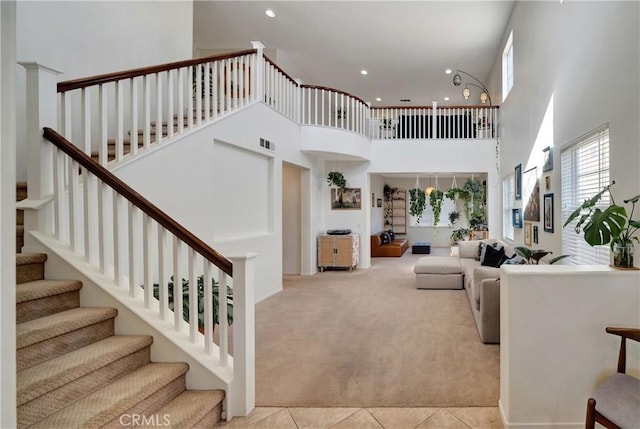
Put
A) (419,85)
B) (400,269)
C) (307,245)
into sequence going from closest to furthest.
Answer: (307,245)
(400,269)
(419,85)

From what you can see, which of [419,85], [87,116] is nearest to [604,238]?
[87,116]

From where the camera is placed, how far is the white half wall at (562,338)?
6.90 feet

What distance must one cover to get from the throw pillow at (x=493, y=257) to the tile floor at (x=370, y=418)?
3380 mm

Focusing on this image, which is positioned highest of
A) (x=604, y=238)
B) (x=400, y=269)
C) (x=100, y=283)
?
(x=604, y=238)

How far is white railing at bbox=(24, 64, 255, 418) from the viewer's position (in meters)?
2.28

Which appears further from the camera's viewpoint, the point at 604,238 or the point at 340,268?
the point at 340,268

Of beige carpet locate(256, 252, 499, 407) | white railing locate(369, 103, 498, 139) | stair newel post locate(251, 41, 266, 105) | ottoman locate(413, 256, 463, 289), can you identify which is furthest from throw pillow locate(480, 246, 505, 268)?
stair newel post locate(251, 41, 266, 105)

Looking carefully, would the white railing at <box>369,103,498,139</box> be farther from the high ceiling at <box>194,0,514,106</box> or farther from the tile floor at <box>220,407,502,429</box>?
the tile floor at <box>220,407,502,429</box>

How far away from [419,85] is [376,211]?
3987 millimetres

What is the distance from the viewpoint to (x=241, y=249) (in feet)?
16.1

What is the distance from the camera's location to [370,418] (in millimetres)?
2301

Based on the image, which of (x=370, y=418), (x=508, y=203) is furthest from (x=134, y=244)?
(x=508, y=203)

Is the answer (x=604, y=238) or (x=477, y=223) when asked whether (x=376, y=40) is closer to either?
(x=477, y=223)

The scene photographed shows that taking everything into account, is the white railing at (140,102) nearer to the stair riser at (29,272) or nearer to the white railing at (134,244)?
the white railing at (134,244)
